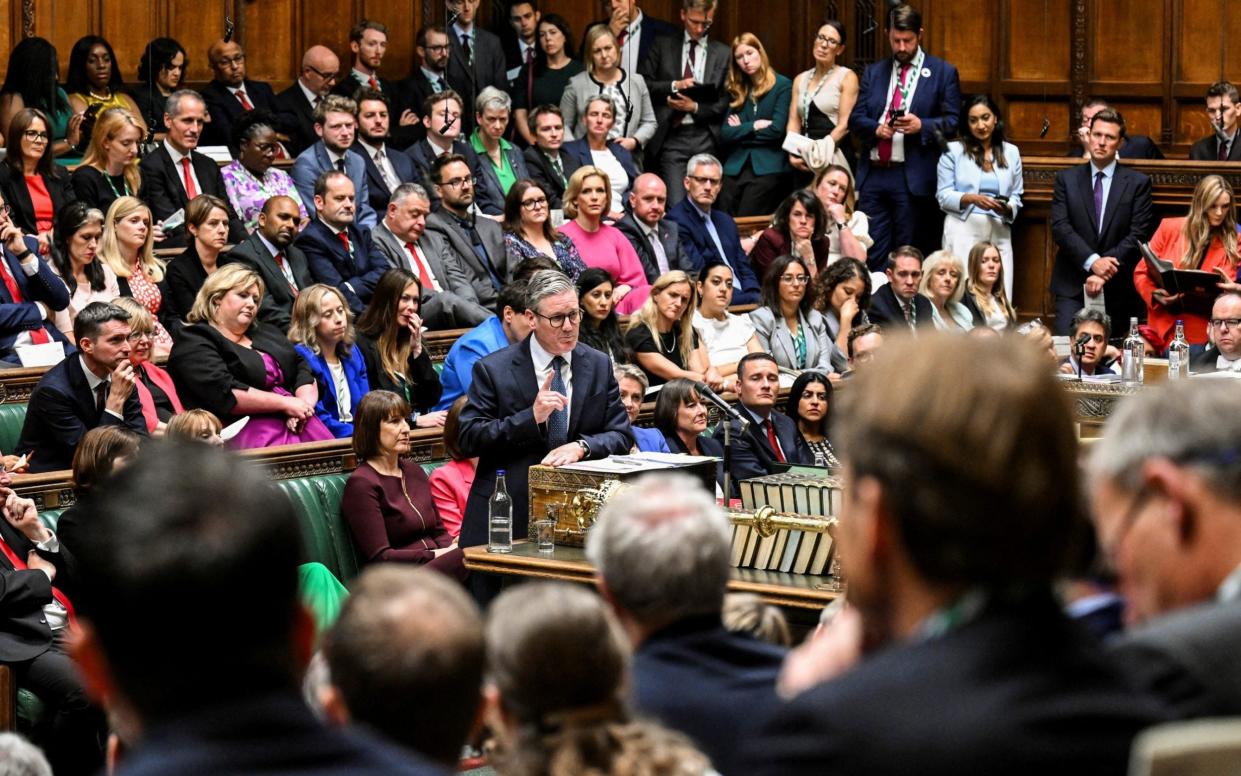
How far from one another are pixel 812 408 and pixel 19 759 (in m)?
4.83

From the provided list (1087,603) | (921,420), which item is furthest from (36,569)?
(921,420)

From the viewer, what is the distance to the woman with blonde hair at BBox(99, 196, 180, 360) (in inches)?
291

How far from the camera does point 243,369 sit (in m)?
6.62

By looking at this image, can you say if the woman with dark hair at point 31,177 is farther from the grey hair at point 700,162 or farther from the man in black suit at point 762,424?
the grey hair at point 700,162

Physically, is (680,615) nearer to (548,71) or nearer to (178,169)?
(178,169)

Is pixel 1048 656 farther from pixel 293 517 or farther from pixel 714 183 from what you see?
pixel 714 183

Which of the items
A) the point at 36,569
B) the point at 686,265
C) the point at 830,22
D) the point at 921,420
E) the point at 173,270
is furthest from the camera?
the point at 830,22

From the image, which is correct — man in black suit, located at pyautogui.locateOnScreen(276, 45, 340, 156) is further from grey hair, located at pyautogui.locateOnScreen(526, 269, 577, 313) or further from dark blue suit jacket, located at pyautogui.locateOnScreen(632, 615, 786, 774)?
dark blue suit jacket, located at pyautogui.locateOnScreen(632, 615, 786, 774)

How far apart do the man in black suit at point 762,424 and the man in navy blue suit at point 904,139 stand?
326 cm

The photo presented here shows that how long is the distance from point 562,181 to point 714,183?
778 mm

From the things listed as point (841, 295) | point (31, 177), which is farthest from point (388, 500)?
point (841, 295)

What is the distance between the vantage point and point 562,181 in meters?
9.70

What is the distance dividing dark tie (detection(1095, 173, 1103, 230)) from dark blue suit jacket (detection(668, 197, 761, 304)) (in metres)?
1.78

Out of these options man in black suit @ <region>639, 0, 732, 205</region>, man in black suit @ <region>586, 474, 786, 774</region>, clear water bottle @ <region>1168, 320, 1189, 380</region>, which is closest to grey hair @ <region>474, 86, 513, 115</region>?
man in black suit @ <region>639, 0, 732, 205</region>
